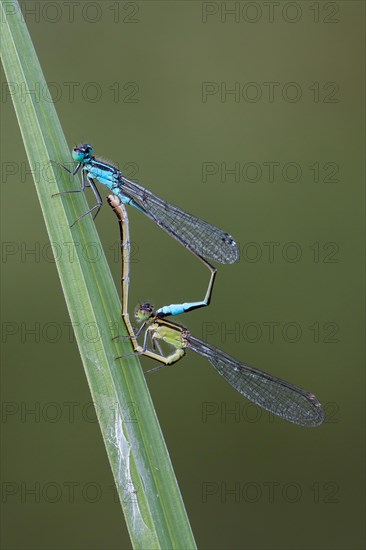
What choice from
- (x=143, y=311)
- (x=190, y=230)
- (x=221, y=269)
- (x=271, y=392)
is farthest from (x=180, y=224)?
(x=221, y=269)

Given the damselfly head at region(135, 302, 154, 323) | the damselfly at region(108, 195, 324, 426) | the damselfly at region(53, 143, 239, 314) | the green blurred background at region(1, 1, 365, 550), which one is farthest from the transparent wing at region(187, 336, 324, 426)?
the green blurred background at region(1, 1, 365, 550)

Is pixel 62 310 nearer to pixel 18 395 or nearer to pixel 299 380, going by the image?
pixel 18 395

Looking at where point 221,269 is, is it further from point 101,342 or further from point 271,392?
point 101,342

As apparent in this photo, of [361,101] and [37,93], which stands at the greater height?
[361,101]

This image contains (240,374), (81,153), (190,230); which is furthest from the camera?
(190,230)

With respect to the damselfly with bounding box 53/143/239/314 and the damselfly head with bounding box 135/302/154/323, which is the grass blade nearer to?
the damselfly head with bounding box 135/302/154/323

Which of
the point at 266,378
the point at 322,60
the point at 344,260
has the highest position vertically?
the point at 322,60

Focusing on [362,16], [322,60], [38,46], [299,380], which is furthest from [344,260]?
[38,46]
